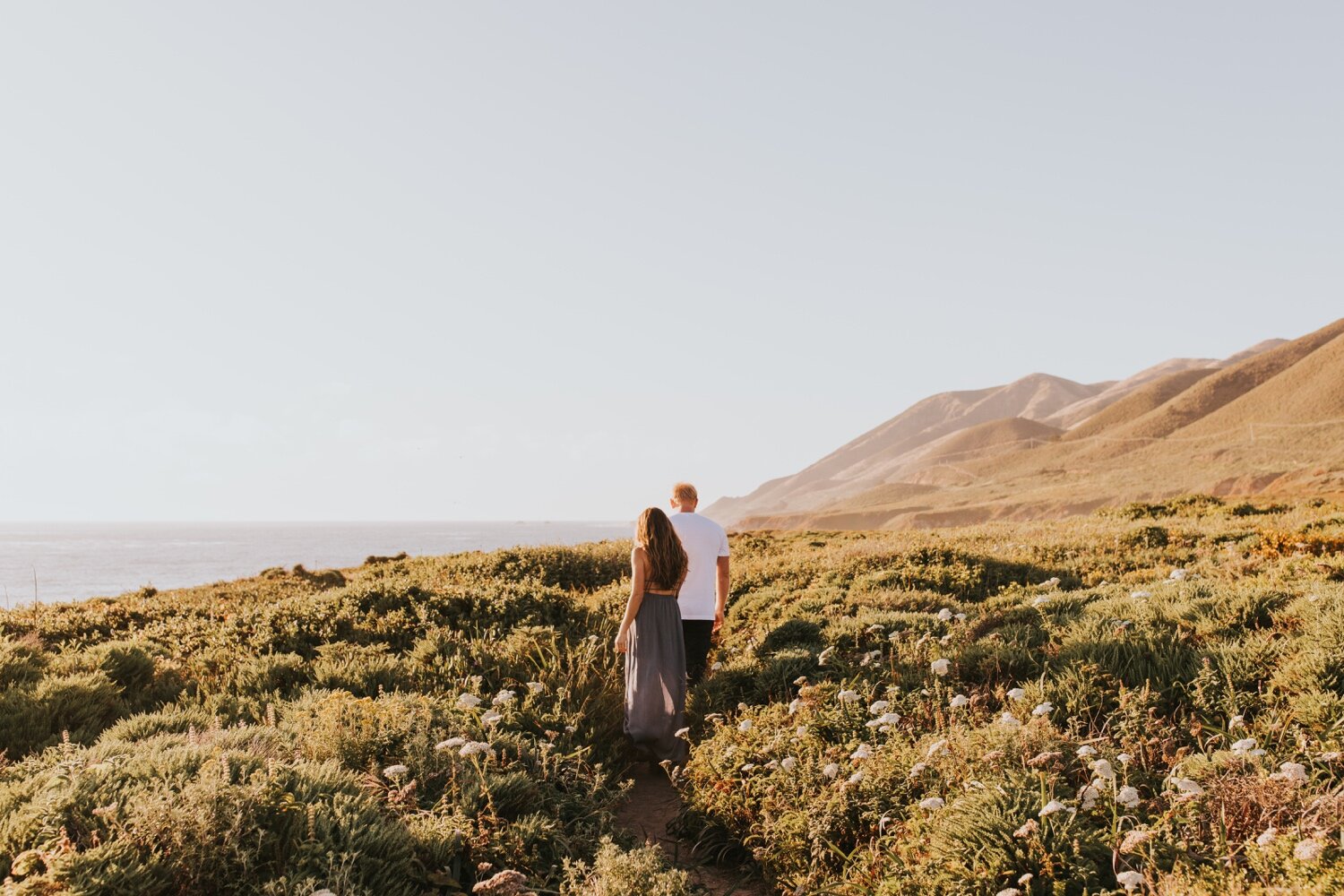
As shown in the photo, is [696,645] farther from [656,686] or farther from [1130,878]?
[1130,878]

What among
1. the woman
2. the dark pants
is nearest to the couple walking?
the woman

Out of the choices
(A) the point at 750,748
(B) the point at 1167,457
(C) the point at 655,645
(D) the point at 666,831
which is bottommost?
(B) the point at 1167,457

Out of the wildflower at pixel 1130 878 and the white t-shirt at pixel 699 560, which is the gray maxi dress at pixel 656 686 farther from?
the wildflower at pixel 1130 878

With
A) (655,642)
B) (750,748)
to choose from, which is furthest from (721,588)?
(750,748)

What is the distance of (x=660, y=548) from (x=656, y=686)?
1254mm

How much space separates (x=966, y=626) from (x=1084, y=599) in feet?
5.98

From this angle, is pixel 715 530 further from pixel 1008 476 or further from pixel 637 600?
pixel 1008 476

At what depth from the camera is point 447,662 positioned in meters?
8.12

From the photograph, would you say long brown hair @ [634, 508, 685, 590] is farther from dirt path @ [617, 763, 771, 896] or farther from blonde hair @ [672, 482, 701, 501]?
dirt path @ [617, 763, 771, 896]

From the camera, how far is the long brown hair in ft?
24.3

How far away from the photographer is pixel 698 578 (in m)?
8.06

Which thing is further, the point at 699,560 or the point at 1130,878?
the point at 699,560

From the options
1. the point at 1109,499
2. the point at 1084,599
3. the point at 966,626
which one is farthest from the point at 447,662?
the point at 1109,499

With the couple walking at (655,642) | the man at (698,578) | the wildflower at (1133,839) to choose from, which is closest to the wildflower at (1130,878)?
the wildflower at (1133,839)
